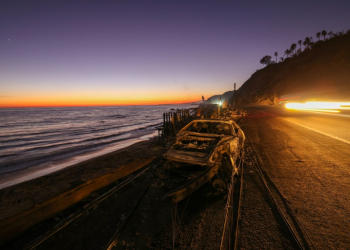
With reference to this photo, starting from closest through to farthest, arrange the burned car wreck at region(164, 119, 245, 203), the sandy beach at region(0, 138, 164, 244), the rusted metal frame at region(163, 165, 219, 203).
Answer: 1. the sandy beach at region(0, 138, 164, 244)
2. the rusted metal frame at region(163, 165, 219, 203)
3. the burned car wreck at region(164, 119, 245, 203)

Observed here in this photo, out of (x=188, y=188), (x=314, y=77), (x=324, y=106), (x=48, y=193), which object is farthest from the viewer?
(x=314, y=77)

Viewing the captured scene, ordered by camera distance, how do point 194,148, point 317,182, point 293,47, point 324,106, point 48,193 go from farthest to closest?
1. point 293,47
2. point 324,106
3. point 194,148
4. point 317,182
5. point 48,193

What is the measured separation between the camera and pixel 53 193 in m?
3.94

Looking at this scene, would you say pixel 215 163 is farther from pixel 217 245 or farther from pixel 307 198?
pixel 307 198

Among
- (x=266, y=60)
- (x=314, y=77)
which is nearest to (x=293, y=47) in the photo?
(x=266, y=60)

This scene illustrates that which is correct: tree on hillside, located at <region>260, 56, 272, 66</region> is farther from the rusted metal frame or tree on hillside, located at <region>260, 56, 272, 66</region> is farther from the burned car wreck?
the rusted metal frame

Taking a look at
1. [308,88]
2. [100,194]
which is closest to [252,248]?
[100,194]

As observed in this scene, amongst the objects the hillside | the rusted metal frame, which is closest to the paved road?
the rusted metal frame

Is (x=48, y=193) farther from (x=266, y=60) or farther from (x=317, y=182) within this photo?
(x=266, y=60)

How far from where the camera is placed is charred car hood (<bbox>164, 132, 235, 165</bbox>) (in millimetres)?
4147

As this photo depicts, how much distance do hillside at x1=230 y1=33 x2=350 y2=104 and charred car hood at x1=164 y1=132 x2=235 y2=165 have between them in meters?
34.7

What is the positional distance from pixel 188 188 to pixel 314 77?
61.0 m

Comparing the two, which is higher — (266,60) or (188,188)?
(266,60)

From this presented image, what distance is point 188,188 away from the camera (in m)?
3.42
